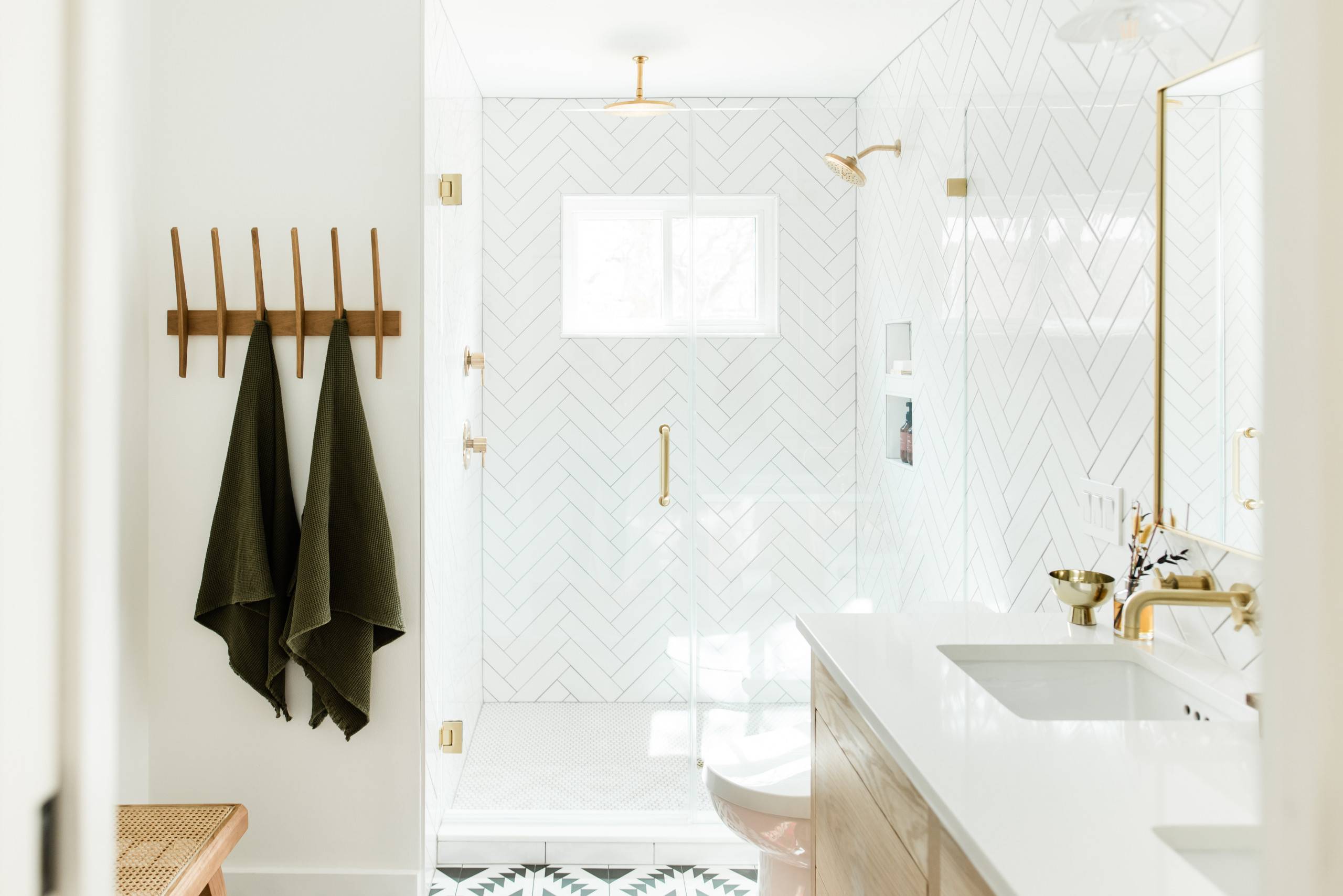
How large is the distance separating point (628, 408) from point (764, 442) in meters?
0.42

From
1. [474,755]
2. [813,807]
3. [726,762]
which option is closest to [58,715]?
[813,807]

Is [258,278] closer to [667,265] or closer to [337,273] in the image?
[337,273]

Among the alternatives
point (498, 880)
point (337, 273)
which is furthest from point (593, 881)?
point (337, 273)

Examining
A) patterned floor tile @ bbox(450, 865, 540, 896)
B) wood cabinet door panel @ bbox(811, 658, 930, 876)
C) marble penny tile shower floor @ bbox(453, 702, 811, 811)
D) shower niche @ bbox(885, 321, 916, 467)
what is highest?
shower niche @ bbox(885, 321, 916, 467)

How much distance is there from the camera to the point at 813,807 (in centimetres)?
171

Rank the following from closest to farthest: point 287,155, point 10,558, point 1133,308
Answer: point 10,558 < point 1133,308 < point 287,155

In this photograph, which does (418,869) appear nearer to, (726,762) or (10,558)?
(726,762)

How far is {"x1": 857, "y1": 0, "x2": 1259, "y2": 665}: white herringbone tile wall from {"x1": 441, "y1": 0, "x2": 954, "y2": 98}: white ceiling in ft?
0.46

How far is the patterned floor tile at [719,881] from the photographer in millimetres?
2365

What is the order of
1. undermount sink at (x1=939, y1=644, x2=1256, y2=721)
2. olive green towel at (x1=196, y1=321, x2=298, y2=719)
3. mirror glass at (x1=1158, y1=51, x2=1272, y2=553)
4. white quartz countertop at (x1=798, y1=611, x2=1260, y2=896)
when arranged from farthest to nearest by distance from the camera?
olive green towel at (x1=196, y1=321, x2=298, y2=719) → undermount sink at (x1=939, y1=644, x2=1256, y2=721) → mirror glass at (x1=1158, y1=51, x2=1272, y2=553) → white quartz countertop at (x1=798, y1=611, x2=1260, y2=896)

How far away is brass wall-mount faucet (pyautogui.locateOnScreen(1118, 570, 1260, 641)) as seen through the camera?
120 cm

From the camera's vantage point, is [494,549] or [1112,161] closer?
[1112,161]

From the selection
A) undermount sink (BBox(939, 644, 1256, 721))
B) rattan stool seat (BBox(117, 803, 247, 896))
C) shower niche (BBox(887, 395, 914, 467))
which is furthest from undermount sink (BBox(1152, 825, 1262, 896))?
shower niche (BBox(887, 395, 914, 467))

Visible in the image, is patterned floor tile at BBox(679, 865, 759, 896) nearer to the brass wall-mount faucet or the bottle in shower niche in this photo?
the bottle in shower niche
